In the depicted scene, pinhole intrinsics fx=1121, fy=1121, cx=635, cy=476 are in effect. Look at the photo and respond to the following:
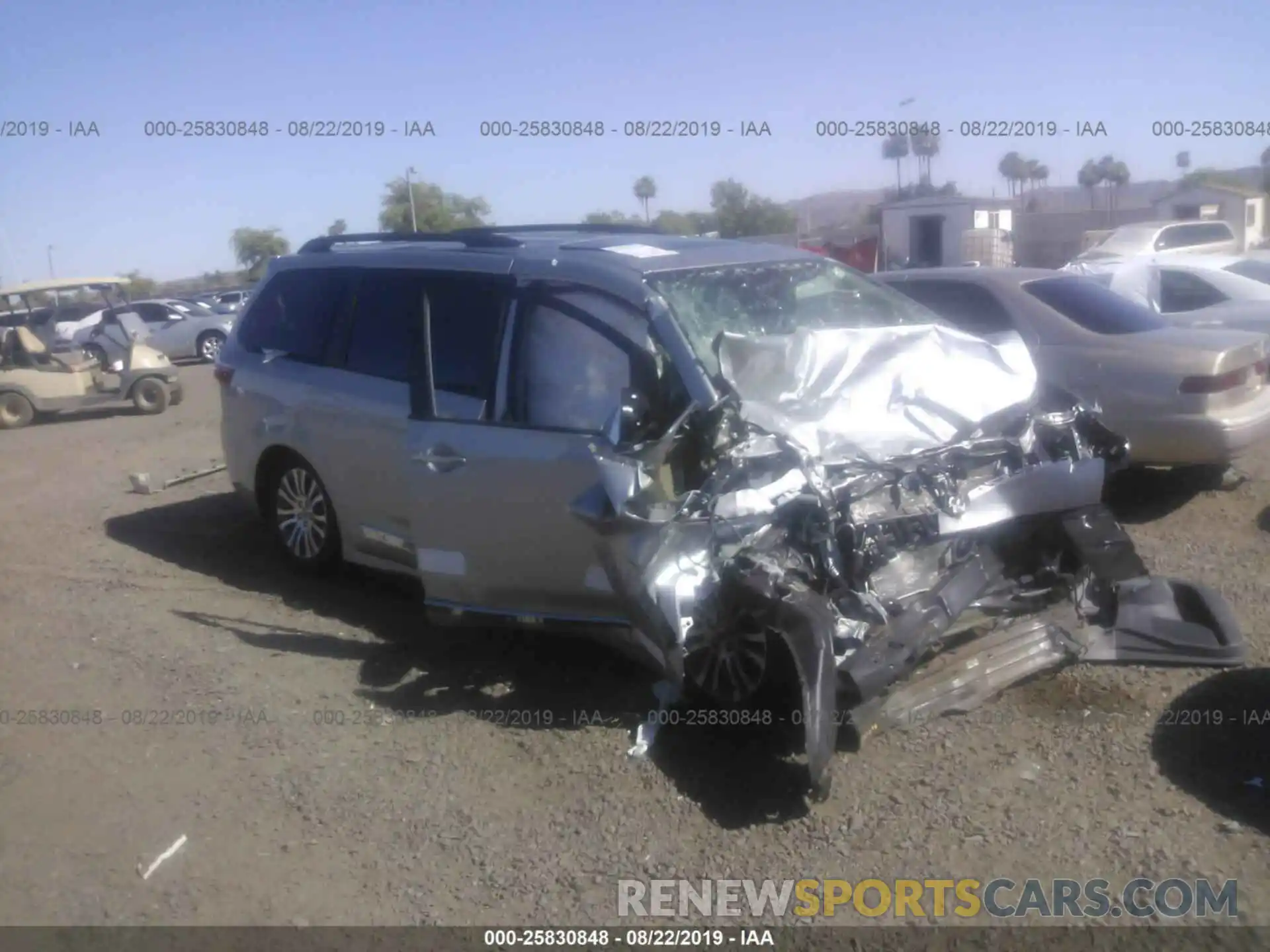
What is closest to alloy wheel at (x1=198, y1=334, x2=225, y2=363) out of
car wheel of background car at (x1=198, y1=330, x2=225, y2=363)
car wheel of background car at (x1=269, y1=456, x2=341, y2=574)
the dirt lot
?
car wheel of background car at (x1=198, y1=330, x2=225, y2=363)

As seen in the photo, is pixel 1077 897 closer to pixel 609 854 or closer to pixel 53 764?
Result: pixel 609 854

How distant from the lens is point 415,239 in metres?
6.30

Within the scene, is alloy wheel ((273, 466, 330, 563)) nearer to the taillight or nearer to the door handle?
the door handle

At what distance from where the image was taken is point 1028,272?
309 inches

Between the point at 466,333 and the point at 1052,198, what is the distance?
242 feet

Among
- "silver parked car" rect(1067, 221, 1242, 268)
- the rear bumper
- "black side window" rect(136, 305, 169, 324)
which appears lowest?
the rear bumper

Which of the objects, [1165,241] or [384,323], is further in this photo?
[1165,241]

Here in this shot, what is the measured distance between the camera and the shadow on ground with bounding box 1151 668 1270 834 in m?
3.80

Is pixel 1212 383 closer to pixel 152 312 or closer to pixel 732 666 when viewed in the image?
pixel 732 666

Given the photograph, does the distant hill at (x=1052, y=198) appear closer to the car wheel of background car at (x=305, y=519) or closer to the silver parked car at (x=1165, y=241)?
the silver parked car at (x=1165, y=241)

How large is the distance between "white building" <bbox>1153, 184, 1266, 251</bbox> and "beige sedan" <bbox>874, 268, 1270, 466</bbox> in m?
28.4

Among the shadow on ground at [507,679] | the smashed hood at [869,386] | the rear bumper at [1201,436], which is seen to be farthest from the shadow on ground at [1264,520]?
the shadow on ground at [507,679]

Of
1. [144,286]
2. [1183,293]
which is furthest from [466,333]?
[144,286]

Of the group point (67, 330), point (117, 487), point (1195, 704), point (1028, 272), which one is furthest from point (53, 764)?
point (67, 330)
